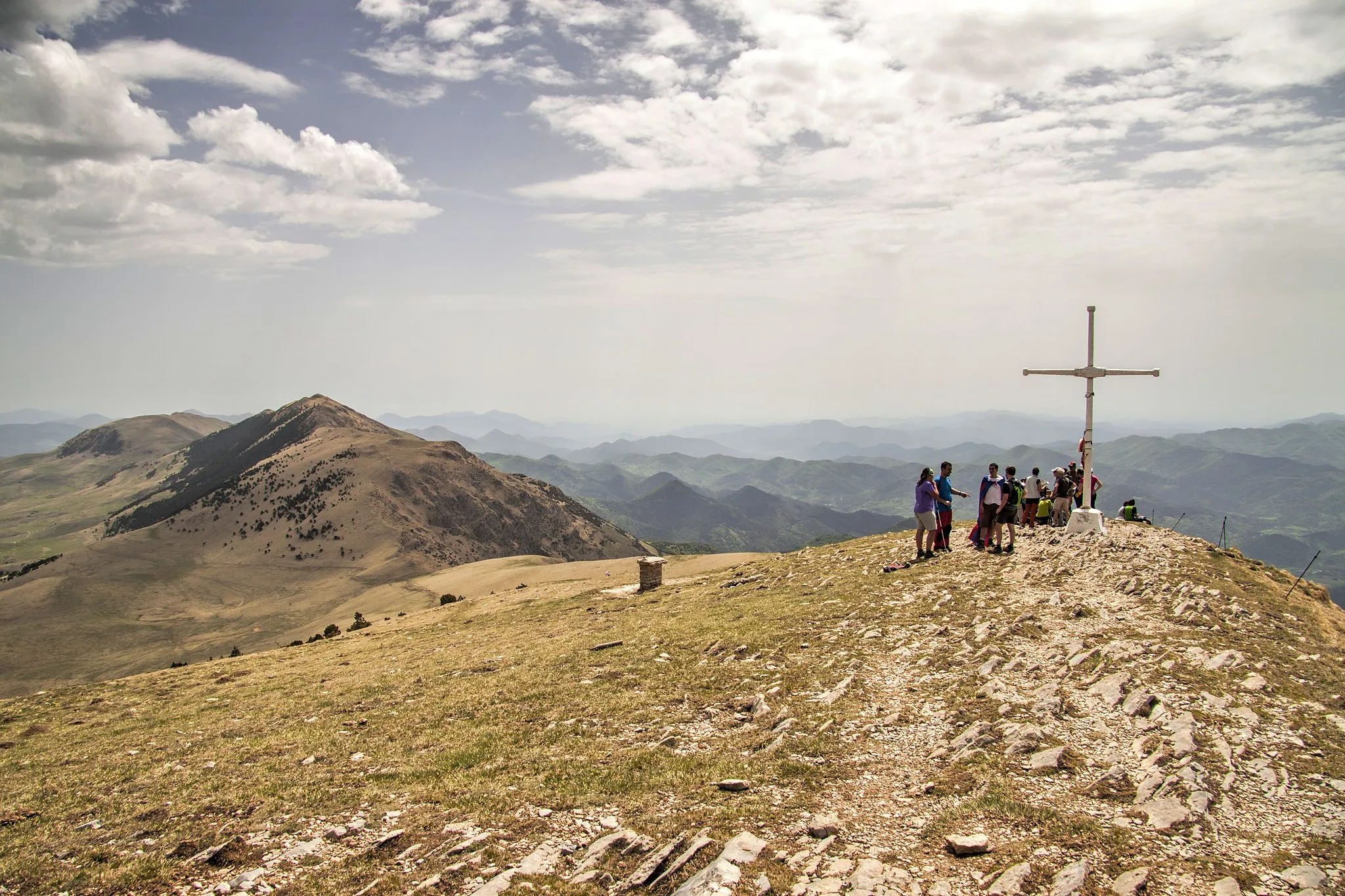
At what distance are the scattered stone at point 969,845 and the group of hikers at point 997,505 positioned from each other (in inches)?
577

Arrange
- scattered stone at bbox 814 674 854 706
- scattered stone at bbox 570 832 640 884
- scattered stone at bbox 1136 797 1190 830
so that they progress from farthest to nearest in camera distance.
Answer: scattered stone at bbox 814 674 854 706 → scattered stone at bbox 1136 797 1190 830 → scattered stone at bbox 570 832 640 884

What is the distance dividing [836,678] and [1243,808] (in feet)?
22.8

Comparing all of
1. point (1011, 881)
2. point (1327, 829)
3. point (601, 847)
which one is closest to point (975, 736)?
point (1011, 881)

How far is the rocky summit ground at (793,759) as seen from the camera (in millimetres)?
8320

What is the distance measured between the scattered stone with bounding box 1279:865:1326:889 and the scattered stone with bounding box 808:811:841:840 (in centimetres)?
483

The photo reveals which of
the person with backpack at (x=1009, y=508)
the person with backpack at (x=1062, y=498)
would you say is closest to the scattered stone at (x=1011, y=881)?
the person with backpack at (x=1009, y=508)

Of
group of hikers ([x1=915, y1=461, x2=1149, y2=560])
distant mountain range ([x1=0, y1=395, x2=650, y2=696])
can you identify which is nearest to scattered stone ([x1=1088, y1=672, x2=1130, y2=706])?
group of hikers ([x1=915, y1=461, x2=1149, y2=560])

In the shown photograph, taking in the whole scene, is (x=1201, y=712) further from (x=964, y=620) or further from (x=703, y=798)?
(x=703, y=798)

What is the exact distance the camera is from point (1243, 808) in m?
8.93

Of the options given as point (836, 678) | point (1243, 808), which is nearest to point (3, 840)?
point (836, 678)

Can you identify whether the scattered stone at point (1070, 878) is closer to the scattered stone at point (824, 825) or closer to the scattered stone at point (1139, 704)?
the scattered stone at point (824, 825)

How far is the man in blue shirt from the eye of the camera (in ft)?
78.4

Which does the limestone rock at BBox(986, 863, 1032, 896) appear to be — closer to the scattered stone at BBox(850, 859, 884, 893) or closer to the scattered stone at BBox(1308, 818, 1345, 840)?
the scattered stone at BBox(850, 859, 884, 893)

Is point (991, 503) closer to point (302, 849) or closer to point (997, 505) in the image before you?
point (997, 505)
